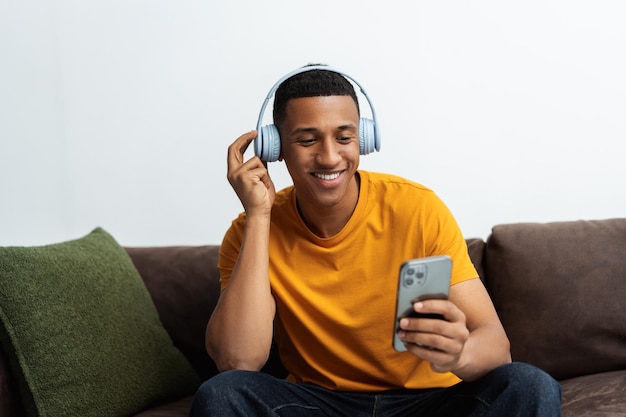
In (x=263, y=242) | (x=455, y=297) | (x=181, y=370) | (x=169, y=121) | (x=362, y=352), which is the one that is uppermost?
(x=169, y=121)

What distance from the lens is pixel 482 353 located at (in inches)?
65.1

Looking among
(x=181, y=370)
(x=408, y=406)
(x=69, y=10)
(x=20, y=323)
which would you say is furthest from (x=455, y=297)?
(x=69, y=10)

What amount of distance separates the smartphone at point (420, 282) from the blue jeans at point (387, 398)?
240 millimetres

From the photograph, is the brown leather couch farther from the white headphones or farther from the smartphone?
the smartphone

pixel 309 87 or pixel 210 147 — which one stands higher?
pixel 309 87

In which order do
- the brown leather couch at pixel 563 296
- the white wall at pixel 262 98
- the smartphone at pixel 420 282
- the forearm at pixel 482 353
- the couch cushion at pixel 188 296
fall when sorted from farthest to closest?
the white wall at pixel 262 98 → the couch cushion at pixel 188 296 → the brown leather couch at pixel 563 296 → the forearm at pixel 482 353 → the smartphone at pixel 420 282

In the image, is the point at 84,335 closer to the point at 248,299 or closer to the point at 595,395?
the point at 248,299

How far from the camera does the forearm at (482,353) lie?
1620 millimetres

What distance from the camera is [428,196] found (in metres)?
1.98

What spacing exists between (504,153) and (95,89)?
4.75 feet

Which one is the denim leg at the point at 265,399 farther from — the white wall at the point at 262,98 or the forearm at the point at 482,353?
the white wall at the point at 262,98

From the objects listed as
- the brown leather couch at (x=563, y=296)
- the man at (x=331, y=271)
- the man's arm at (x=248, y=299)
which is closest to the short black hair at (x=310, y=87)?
the man at (x=331, y=271)

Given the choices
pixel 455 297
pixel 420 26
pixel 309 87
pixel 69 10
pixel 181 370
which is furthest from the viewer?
pixel 69 10

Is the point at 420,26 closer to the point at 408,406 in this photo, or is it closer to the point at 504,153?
the point at 504,153
